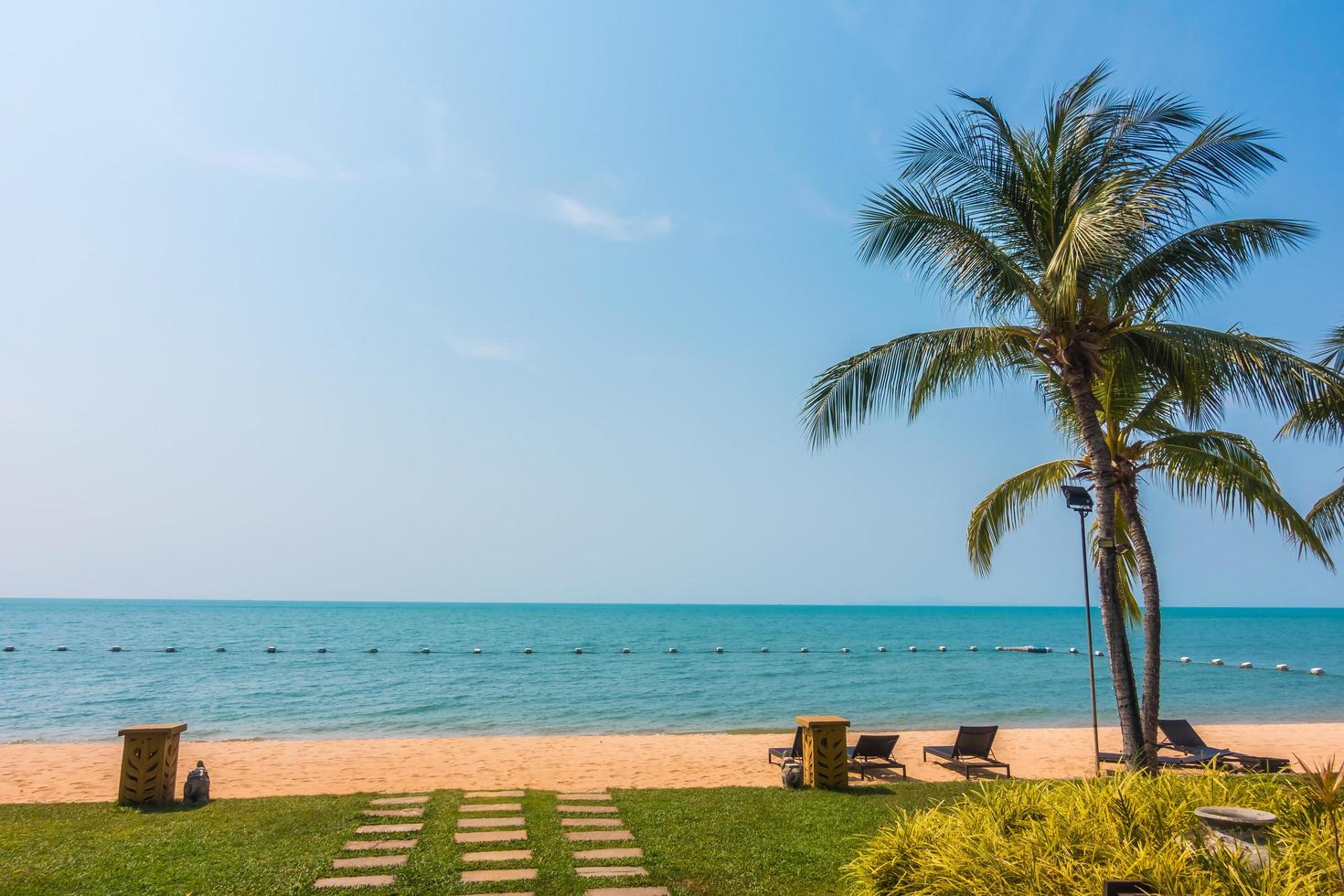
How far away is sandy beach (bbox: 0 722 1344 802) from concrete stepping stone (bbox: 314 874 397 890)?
20.7 ft

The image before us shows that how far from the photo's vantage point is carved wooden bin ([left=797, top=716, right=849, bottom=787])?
1016 centimetres

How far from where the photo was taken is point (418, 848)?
6883 millimetres

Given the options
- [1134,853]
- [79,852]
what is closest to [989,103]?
[1134,853]

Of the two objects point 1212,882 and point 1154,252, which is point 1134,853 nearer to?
point 1212,882

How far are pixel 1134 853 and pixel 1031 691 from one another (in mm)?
32854

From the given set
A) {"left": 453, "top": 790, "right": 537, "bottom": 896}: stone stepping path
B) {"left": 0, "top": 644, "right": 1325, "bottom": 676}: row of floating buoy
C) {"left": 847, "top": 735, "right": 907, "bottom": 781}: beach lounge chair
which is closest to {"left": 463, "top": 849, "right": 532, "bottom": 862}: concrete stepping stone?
{"left": 453, "top": 790, "right": 537, "bottom": 896}: stone stepping path

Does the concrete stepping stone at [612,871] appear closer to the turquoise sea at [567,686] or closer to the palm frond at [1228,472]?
the palm frond at [1228,472]

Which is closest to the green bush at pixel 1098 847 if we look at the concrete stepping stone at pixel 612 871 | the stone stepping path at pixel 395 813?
the concrete stepping stone at pixel 612 871

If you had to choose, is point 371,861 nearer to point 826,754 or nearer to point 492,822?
point 492,822

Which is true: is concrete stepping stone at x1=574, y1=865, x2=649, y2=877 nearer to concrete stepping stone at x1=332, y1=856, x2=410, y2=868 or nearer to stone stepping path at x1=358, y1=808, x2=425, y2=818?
concrete stepping stone at x1=332, y1=856, x2=410, y2=868

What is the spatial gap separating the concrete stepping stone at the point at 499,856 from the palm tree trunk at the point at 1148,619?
24.1 feet

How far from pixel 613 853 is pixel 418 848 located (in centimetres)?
171

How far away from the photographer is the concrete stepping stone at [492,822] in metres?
7.70

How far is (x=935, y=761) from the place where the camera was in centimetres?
1449
